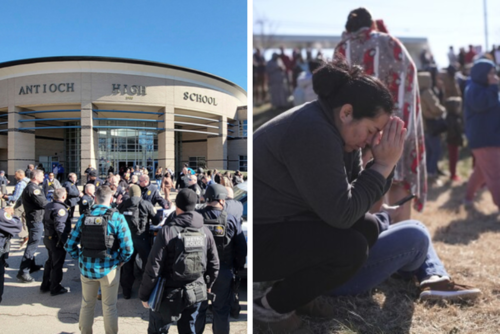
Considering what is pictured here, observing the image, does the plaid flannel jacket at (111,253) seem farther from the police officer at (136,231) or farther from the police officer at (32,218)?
the police officer at (32,218)

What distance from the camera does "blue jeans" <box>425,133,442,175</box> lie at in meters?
5.69

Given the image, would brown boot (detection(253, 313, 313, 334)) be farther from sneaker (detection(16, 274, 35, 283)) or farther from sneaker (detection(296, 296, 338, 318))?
sneaker (detection(16, 274, 35, 283))

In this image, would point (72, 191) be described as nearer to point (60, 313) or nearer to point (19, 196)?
point (19, 196)

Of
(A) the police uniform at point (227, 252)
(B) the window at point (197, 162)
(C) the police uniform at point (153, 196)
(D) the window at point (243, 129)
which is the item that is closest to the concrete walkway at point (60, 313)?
(A) the police uniform at point (227, 252)

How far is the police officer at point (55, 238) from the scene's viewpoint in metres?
2.10

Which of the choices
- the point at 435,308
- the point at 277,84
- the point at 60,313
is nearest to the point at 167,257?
the point at 60,313

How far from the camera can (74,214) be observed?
214cm

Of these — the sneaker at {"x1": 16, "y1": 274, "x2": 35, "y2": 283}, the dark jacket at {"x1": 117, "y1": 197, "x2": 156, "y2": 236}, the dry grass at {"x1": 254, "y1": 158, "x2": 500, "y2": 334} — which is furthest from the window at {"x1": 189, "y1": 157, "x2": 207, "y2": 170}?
the sneaker at {"x1": 16, "y1": 274, "x2": 35, "y2": 283}

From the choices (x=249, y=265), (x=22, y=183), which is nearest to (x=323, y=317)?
(x=249, y=265)

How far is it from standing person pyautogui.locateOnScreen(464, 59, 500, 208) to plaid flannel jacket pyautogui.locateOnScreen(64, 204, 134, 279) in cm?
318

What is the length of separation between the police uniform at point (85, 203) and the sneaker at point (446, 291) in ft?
5.48

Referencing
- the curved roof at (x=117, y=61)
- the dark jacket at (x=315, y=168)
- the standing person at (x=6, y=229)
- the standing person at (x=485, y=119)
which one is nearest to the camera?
the dark jacket at (x=315, y=168)

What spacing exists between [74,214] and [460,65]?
30.2 feet

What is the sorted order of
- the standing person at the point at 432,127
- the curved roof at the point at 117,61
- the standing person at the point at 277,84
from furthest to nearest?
the standing person at the point at 277,84 → the standing person at the point at 432,127 → the curved roof at the point at 117,61
